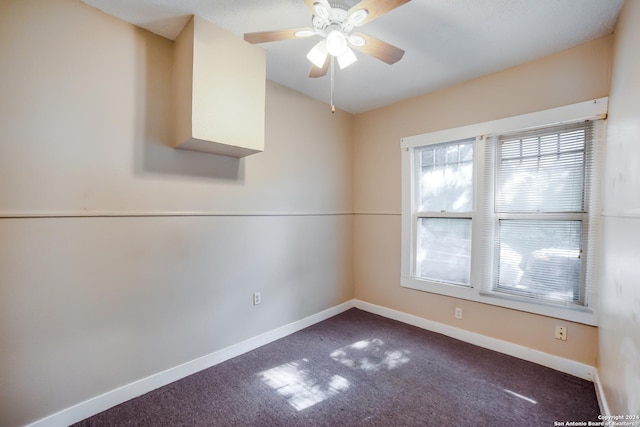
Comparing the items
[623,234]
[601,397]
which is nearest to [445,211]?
[623,234]

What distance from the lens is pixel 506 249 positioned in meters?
2.50

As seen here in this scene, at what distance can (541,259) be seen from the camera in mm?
2322

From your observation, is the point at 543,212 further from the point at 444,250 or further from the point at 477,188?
the point at 444,250

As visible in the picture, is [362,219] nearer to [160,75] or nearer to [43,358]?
[160,75]

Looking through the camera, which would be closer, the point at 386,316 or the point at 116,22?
the point at 116,22

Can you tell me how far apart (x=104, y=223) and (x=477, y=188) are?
9.88ft

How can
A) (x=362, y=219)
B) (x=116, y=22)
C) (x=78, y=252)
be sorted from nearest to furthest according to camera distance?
(x=78, y=252) → (x=116, y=22) → (x=362, y=219)

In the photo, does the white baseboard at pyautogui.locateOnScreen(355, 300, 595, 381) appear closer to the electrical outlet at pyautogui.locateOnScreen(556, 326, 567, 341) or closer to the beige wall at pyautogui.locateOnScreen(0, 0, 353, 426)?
the electrical outlet at pyautogui.locateOnScreen(556, 326, 567, 341)

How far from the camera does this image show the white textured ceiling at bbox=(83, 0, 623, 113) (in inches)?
67.1

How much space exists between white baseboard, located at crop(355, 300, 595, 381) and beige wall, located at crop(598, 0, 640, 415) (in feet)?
0.87

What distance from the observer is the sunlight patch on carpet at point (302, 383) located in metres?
1.90

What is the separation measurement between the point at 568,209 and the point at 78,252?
137 inches

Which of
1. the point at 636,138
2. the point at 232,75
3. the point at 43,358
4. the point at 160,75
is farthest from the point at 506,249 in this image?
the point at 43,358

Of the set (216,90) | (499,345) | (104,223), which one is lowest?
(499,345)
